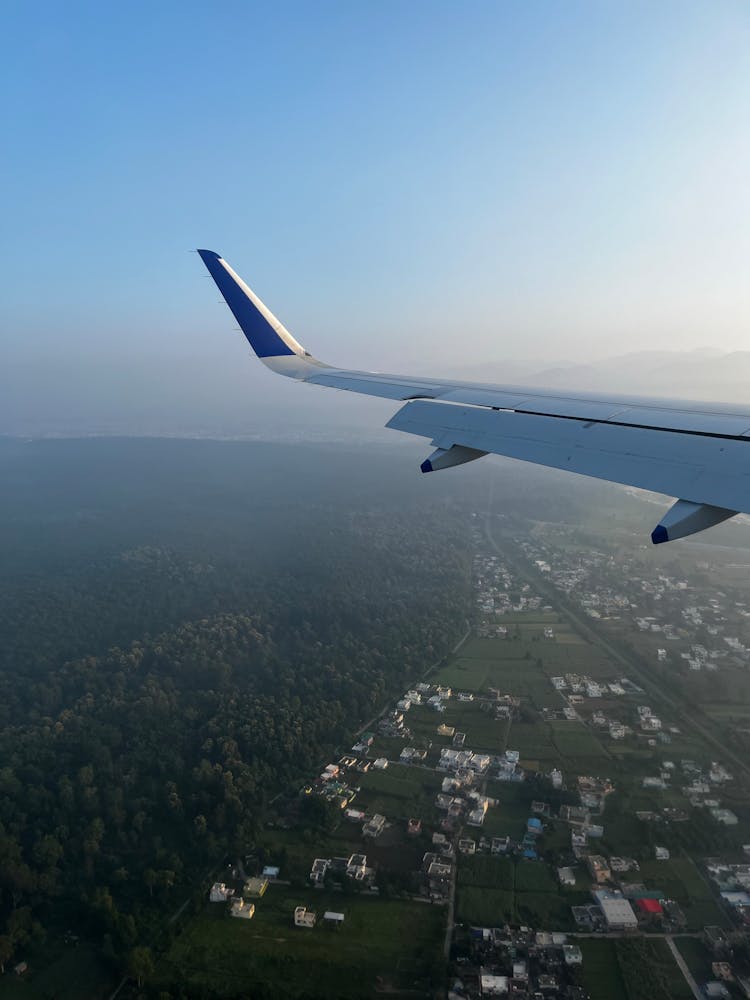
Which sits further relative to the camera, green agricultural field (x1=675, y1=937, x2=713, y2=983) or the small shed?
the small shed

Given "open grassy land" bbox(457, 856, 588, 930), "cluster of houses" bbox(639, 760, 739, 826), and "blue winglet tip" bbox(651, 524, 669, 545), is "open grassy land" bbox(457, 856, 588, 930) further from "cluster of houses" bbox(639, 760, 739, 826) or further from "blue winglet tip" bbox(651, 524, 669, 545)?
"blue winglet tip" bbox(651, 524, 669, 545)

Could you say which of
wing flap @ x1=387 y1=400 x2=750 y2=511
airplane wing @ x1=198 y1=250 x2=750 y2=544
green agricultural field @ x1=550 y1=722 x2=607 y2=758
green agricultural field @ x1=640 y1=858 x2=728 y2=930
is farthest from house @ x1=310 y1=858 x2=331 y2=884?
wing flap @ x1=387 y1=400 x2=750 y2=511

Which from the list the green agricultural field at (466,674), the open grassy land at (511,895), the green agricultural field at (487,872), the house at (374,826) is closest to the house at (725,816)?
the open grassy land at (511,895)

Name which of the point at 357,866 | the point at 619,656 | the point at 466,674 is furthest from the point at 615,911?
the point at 619,656

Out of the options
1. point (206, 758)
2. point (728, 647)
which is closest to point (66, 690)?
point (206, 758)

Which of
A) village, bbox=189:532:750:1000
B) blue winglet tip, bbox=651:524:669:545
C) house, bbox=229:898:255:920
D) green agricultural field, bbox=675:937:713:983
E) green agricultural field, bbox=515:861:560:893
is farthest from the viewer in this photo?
green agricultural field, bbox=515:861:560:893

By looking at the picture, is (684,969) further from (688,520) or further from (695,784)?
(688,520)
